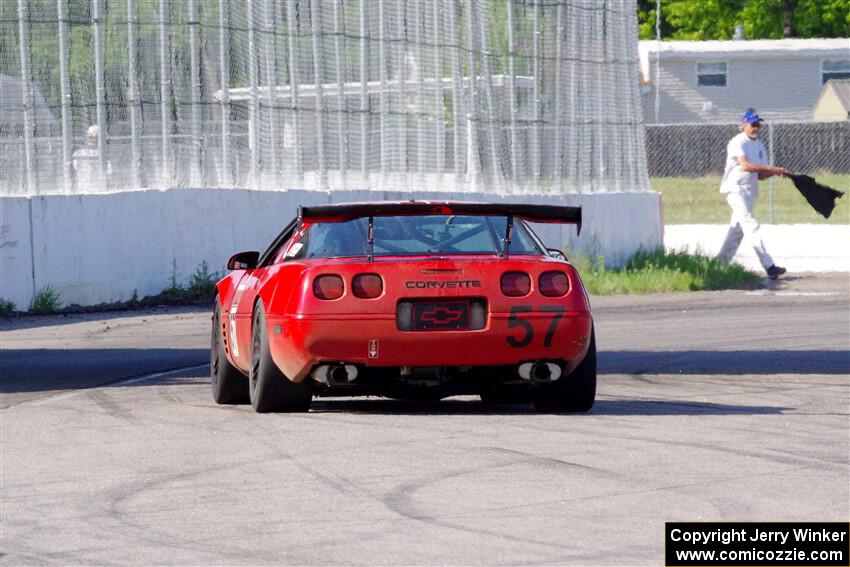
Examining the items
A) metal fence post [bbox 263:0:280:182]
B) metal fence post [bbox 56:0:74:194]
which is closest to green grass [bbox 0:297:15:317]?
metal fence post [bbox 56:0:74:194]

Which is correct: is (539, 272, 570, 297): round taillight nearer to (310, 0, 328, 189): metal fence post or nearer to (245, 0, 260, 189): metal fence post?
(245, 0, 260, 189): metal fence post

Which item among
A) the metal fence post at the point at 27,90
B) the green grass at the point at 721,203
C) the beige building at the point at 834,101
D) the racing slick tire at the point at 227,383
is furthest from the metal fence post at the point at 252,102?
the beige building at the point at 834,101

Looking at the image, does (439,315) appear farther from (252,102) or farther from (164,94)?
(252,102)

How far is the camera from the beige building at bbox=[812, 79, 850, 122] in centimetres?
5559

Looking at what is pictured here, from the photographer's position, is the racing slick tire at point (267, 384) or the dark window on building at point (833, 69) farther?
the dark window on building at point (833, 69)

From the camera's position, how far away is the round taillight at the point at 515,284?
29.9ft

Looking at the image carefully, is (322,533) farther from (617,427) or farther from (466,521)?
(617,427)

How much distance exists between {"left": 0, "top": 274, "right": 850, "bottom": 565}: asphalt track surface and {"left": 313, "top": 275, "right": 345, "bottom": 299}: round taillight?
657 mm

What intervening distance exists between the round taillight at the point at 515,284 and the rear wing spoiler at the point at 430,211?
0.44 meters

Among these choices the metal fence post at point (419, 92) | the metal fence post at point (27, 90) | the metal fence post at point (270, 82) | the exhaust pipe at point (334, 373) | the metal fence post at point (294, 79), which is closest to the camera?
the exhaust pipe at point (334, 373)

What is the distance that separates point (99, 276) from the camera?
17891 mm

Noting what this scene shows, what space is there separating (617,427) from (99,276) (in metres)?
9.85

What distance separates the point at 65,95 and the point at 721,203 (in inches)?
1141

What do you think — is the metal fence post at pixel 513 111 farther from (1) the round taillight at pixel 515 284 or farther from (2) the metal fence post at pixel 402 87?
(1) the round taillight at pixel 515 284
